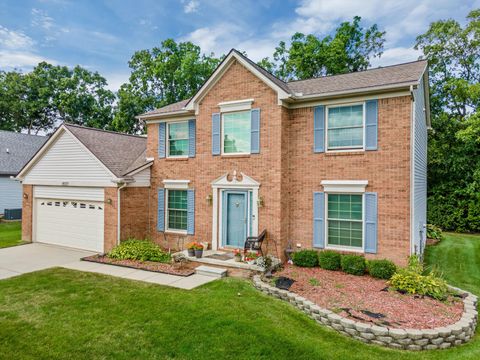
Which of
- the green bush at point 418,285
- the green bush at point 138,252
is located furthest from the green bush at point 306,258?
the green bush at point 138,252

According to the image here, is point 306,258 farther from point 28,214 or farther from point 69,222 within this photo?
point 28,214

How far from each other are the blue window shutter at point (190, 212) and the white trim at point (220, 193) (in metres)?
1.08

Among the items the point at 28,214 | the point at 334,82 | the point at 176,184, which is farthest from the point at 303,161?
the point at 28,214

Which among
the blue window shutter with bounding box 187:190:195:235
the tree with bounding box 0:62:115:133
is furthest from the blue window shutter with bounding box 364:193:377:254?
the tree with bounding box 0:62:115:133

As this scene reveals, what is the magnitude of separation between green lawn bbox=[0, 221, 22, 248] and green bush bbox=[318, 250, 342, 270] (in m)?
14.2

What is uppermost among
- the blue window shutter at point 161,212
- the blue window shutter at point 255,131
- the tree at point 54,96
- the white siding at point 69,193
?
the tree at point 54,96

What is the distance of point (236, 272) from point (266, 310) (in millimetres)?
2858

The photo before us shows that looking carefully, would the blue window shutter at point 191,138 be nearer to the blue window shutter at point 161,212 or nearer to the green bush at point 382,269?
the blue window shutter at point 161,212

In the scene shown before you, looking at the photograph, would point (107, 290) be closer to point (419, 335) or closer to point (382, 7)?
point (419, 335)

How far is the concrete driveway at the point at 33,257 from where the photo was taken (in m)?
10.2

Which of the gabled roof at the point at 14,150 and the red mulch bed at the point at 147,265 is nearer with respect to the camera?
the red mulch bed at the point at 147,265

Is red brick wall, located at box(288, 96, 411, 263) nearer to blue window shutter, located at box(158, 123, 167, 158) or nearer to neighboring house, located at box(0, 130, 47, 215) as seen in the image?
blue window shutter, located at box(158, 123, 167, 158)

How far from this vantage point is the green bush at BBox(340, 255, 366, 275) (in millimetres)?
9148

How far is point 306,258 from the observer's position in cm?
996
